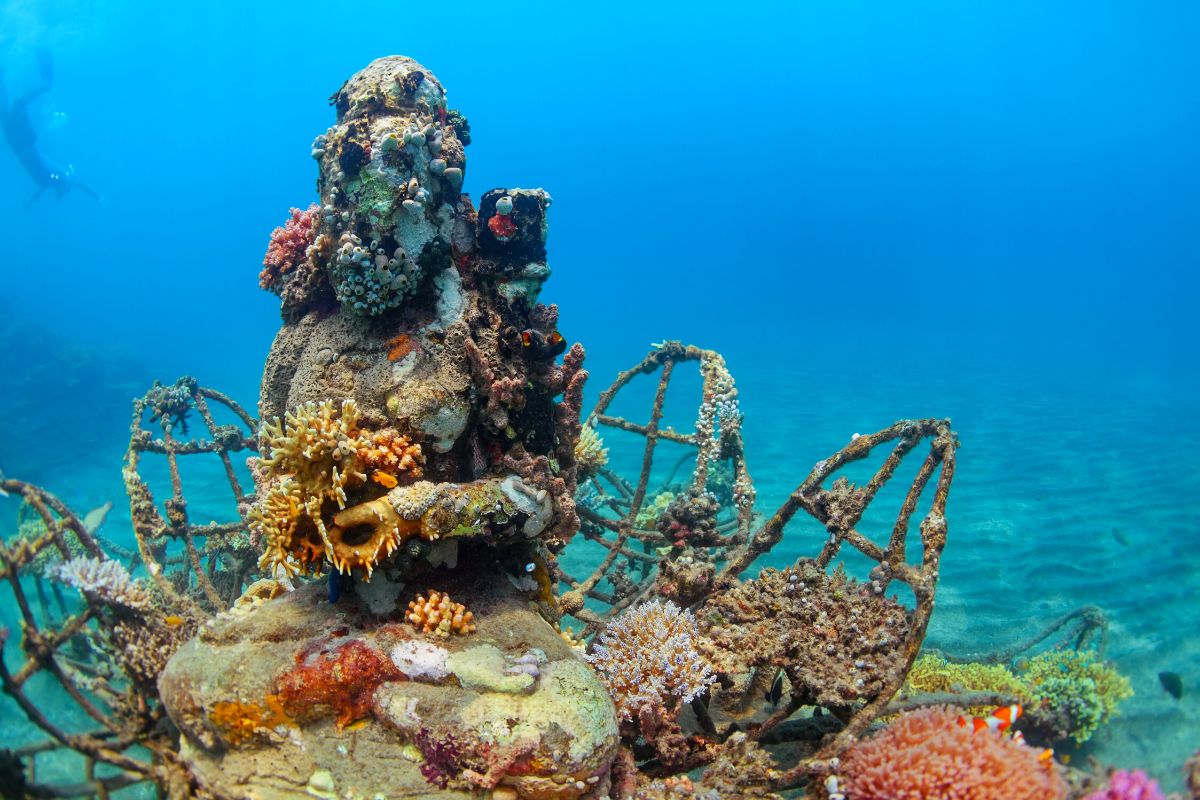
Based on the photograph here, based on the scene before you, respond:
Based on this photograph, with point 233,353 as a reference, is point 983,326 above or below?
above

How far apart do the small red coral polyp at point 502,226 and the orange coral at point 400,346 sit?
1.20 m

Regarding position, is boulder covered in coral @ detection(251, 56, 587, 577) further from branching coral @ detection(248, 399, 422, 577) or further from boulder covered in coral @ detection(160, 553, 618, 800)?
boulder covered in coral @ detection(160, 553, 618, 800)

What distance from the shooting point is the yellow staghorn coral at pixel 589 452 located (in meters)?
7.70

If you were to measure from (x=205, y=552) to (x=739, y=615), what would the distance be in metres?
7.46

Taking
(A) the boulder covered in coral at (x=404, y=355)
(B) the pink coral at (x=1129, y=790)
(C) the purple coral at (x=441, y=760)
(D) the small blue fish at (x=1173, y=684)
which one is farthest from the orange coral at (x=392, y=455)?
(D) the small blue fish at (x=1173, y=684)

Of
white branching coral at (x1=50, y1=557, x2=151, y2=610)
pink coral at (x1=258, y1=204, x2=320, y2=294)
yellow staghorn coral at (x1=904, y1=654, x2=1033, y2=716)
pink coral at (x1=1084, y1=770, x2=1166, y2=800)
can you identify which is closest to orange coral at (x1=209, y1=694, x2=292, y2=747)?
white branching coral at (x1=50, y1=557, x2=151, y2=610)

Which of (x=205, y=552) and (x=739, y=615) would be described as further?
(x=205, y=552)

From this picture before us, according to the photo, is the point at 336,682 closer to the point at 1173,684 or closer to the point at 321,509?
the point at 321,509

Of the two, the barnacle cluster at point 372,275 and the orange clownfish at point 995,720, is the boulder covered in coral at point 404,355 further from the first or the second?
the orange clownfish at point 995,720

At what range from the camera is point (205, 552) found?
858cm

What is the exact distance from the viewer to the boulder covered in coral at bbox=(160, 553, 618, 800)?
3.54 metres

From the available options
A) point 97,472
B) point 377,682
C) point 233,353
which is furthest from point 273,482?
point 233,353

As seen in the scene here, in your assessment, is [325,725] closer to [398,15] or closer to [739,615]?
[739,615]

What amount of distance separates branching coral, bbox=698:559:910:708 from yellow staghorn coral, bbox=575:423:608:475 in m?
2.72
